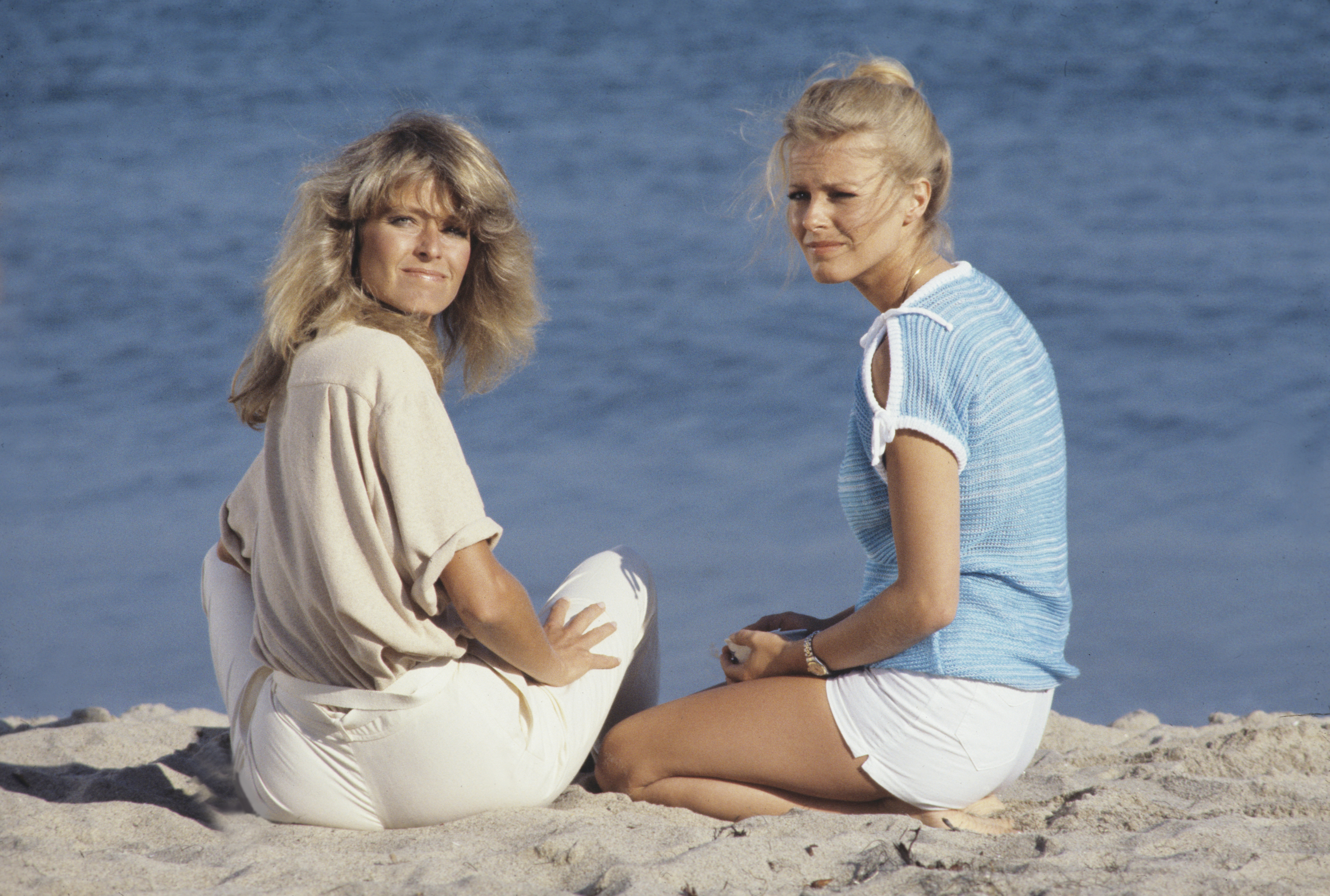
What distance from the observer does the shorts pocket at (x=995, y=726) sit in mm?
2303

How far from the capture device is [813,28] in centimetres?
1462

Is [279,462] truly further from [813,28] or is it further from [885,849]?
[813,28]

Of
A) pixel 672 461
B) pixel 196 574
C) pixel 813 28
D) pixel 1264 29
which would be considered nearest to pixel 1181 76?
pixel 1264 29

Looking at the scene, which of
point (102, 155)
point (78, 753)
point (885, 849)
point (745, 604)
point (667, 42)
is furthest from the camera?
point (667, 42)

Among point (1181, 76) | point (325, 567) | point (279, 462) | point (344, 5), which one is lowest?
point (325, 567)

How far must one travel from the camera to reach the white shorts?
229 cm

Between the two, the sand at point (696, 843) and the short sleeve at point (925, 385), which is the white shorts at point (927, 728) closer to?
the sand at point (696, 843)

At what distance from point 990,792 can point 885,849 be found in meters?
0.42

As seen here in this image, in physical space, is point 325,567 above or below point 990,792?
above

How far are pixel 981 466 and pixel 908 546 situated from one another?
23 centimetres

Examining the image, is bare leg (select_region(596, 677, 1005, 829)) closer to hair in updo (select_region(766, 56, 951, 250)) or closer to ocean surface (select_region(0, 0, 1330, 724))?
hair in updo (select_region(766, 56, 951, 250))

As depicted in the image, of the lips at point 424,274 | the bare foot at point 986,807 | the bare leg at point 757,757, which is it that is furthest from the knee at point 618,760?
the lips at point 424,274

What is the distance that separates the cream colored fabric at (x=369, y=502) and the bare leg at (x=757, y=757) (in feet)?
1.70

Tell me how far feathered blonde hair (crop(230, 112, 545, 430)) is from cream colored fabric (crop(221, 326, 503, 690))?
0.39 ft
